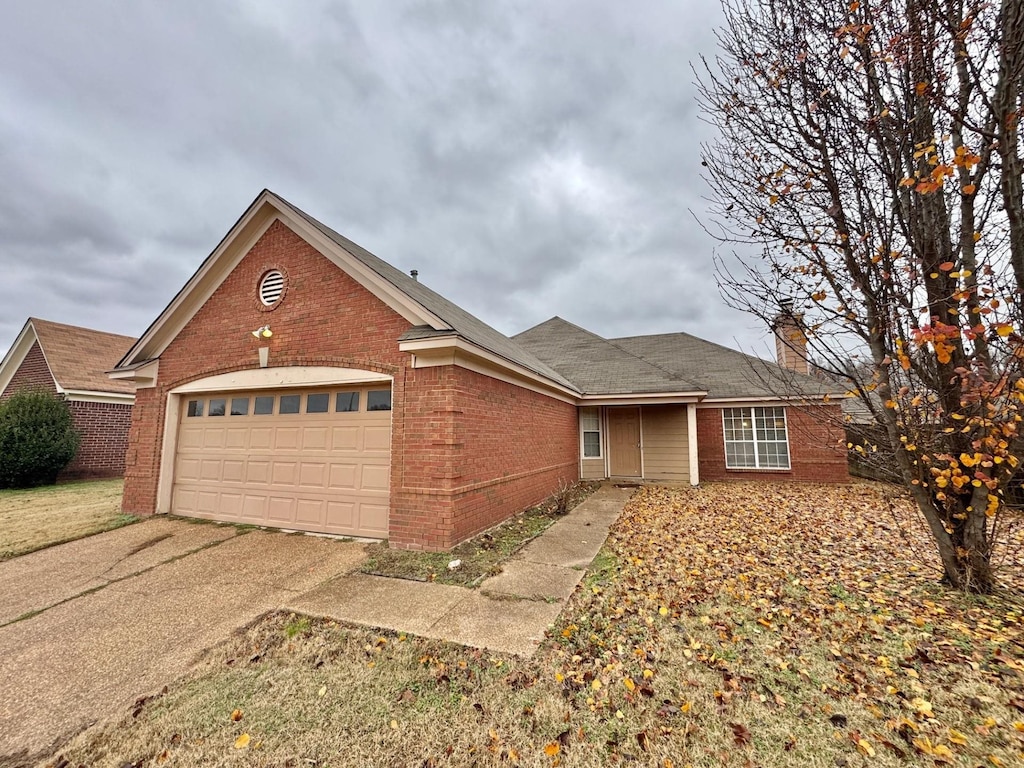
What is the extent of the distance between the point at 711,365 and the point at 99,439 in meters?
22.7

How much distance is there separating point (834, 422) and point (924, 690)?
2297 millimetres

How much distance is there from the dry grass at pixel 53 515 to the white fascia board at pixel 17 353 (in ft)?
22.7

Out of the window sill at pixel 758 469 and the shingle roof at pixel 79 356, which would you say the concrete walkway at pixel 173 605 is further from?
the shingle roof at pixel 79 356

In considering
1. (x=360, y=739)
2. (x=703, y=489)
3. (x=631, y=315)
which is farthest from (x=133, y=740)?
(x=631, y=315)

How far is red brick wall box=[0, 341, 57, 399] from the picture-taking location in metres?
15.1

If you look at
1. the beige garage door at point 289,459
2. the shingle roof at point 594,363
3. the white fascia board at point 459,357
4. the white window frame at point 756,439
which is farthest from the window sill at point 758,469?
the beige garage door at point 289,459

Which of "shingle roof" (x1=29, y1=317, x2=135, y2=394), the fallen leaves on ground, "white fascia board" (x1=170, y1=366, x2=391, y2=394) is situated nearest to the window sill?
the fallen leaves on ground

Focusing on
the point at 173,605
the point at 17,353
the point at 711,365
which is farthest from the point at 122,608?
the point at 17,353

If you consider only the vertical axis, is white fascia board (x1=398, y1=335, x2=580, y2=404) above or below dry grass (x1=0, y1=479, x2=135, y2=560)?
above

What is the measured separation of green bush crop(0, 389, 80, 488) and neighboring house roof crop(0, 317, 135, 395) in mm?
1331

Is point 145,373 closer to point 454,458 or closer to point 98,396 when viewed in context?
point 454,458

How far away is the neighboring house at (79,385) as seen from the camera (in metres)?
14.7

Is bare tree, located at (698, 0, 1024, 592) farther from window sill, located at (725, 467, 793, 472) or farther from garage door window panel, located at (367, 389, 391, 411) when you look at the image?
window sill, located at (725, 467, 793, 472)

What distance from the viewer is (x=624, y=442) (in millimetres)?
13867
